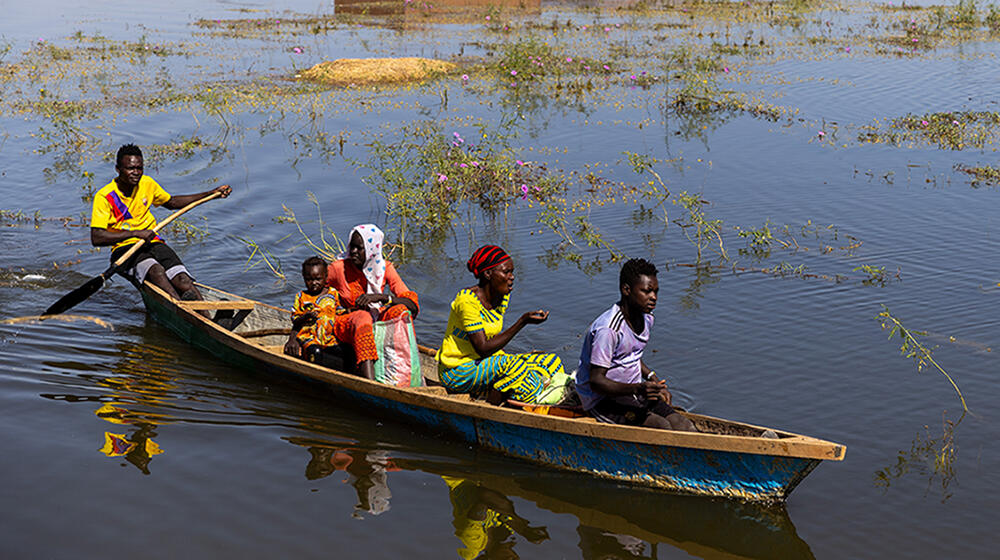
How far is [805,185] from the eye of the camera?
428 inches

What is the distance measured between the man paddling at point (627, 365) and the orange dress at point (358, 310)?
1422mm

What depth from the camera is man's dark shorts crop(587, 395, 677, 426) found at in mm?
5176

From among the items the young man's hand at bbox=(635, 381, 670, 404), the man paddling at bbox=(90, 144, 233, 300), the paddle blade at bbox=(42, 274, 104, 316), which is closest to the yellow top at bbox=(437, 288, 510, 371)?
the young man's hand at bbox=(635, 381, 670, 404)

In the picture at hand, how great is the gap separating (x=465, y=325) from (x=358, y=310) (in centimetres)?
95

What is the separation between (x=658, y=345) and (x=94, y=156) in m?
8.69

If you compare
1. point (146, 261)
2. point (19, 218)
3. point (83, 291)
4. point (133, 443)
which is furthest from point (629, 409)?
point (19, 218)

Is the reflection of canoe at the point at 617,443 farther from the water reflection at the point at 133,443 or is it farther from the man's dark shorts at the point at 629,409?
the water reflection at the point at 133,443

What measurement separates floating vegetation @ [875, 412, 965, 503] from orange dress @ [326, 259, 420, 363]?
2943 millimetres

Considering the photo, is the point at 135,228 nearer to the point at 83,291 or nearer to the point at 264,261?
the point at 83,291

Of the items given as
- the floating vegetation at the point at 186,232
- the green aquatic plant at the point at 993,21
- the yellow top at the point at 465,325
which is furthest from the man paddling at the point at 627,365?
the green aquatic plant at the point at 993,21

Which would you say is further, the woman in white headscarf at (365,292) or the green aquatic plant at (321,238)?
the green aquatic plant at (321,238)

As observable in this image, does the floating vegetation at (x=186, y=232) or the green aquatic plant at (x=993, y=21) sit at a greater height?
the green aquatic plant at (x=993, y=21)

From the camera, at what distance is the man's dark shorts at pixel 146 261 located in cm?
762

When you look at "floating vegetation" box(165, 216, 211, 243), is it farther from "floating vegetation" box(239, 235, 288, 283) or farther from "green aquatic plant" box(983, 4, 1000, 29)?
"green aquatic plant" box(983, 4, 1000, 29)
